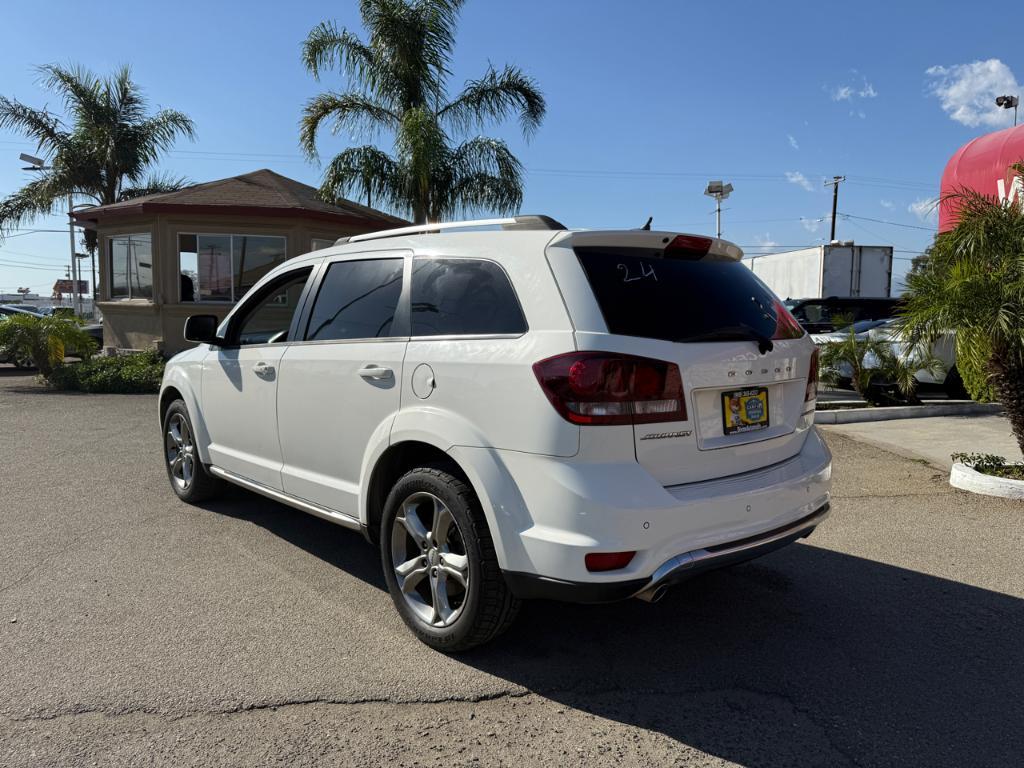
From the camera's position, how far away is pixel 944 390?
38.1 feet

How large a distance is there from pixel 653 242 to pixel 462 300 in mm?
862

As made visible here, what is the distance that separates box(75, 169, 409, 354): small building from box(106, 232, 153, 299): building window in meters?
0.03

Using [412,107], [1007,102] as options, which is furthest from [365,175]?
[1007,102]

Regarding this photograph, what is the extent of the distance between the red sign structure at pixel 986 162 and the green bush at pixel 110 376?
515 inches

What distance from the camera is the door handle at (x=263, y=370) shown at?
4.43m

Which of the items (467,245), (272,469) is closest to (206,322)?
(272,469)

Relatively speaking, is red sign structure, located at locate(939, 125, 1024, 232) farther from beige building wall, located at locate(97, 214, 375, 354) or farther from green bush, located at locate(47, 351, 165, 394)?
green bush, located at locate(47, 351, 165, 394)

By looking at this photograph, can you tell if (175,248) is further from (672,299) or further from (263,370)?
(672,299)

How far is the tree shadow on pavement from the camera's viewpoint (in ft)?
8.93

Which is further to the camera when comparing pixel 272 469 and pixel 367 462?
pixel 272 469

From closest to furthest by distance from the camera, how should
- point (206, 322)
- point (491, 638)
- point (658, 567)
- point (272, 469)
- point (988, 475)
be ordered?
point (658, 567), point (491, 638), point (272, 469), point (206, 322), point (988, 475)

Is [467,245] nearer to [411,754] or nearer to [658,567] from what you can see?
[658,567]

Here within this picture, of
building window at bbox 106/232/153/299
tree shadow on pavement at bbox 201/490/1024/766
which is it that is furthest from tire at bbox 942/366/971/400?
building window at bbox 106/232/153/299

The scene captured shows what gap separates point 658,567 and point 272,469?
2.51 metres
